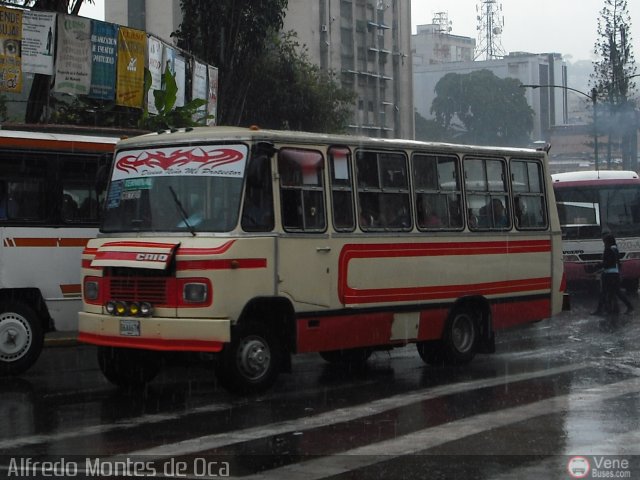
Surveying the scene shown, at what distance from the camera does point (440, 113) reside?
121m

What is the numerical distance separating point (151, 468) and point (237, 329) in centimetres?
356

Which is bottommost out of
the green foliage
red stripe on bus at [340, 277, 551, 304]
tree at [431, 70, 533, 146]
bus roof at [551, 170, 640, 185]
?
red stripe on bus at [340, 277, 551, 304]

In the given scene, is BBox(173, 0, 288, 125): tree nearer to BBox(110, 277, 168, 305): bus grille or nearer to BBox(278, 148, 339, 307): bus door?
BBox(278, 148, 339, 307): bus door

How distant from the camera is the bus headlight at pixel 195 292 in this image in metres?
11.4

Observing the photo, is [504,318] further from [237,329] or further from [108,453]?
[108,453]

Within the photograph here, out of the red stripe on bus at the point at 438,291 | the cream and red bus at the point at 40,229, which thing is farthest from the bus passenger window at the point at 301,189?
the cream and red bus at the point at 40,229

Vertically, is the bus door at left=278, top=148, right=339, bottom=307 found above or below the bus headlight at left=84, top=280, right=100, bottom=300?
above

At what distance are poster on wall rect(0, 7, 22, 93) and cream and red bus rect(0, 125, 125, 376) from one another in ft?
27.1

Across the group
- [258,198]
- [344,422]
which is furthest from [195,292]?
[344,422]

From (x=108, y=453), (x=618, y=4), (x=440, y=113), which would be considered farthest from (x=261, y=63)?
(x=440, y=113)

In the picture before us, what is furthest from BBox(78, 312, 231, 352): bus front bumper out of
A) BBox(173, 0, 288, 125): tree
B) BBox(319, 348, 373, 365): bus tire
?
BBox(173, 0, 288, 125): tree

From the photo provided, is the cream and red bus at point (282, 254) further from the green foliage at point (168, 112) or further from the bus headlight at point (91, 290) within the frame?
the green foliage at point (168, 112)

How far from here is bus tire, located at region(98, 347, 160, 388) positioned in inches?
491

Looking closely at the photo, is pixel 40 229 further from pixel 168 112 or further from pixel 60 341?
pixel 168 112
